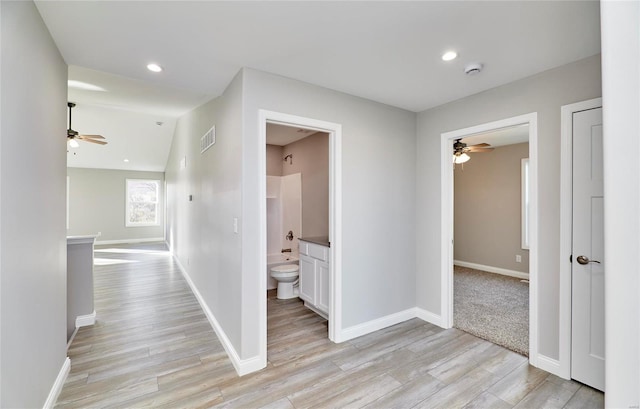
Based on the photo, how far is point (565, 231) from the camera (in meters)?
2.20

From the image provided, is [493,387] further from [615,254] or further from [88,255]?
[88,255]

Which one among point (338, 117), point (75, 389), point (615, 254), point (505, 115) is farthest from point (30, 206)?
point (505, 115)

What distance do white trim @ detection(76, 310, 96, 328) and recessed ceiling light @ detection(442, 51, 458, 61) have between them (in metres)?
4.36

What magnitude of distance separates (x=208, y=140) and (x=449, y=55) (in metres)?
2.69

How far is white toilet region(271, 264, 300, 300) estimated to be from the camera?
3.90 meters

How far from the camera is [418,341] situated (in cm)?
280

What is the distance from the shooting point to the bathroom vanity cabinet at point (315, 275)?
3219 millimetres

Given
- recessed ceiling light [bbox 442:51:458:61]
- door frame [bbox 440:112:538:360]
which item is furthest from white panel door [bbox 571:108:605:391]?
recessed ceiling light [bbox 442:51:458:61]

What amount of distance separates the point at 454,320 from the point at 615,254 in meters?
2.95

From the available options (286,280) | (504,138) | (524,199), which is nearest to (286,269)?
(286,280)

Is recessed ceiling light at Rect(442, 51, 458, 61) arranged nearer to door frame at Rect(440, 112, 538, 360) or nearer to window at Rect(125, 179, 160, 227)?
door frame at Rect(440, 112, 538, 360)

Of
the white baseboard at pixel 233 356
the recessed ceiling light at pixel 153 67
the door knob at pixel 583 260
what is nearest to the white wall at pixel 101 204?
the white baseboard at pixel 233 356

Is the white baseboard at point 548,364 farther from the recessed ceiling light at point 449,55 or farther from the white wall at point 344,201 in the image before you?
the recessed ceiling light at point 449,55

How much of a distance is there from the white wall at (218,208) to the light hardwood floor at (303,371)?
339 millimetres
